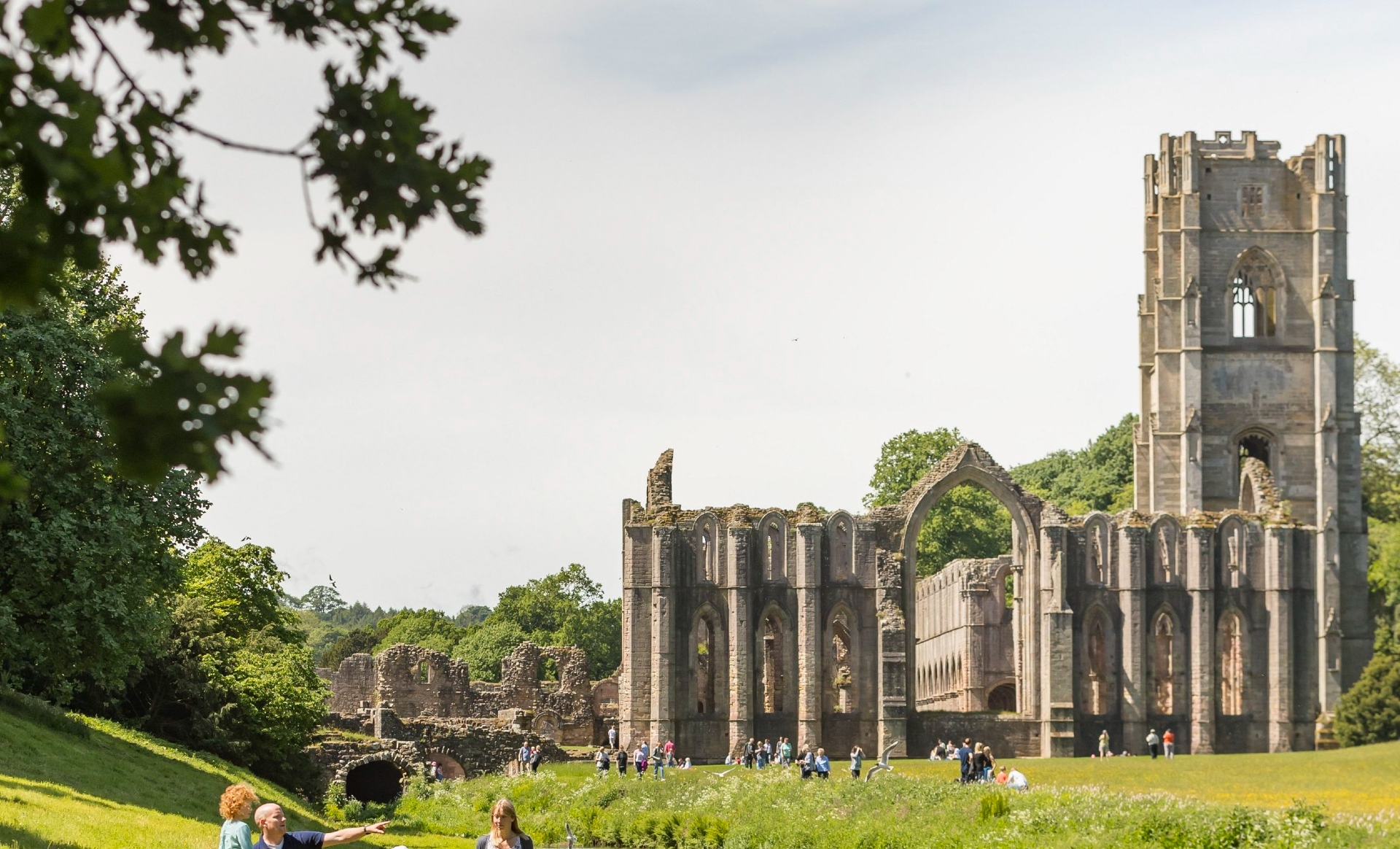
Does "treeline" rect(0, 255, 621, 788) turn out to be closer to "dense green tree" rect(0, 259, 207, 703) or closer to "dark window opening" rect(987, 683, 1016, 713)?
"dense green tree" rect(0, 259, 207, 703)

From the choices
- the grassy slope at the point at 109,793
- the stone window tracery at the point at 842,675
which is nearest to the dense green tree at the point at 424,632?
the stone window tracery at the point at 842,675

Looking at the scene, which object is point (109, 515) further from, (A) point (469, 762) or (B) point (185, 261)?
(A) point (469, 762)

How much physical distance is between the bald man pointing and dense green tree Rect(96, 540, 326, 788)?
27776mm

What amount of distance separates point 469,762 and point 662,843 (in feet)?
69.5

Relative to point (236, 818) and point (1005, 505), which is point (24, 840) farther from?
point (1005, 505)

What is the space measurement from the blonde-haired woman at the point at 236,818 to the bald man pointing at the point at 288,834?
0.42 ft

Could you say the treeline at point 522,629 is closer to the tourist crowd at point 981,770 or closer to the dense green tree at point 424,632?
the dense green tree at point 424,632

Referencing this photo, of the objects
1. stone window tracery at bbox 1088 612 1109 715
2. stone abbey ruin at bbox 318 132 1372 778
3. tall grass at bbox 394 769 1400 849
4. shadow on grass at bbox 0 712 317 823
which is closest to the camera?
tall grass at bbox 394 769 1400 849

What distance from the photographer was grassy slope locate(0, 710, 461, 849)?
1991 centimetres

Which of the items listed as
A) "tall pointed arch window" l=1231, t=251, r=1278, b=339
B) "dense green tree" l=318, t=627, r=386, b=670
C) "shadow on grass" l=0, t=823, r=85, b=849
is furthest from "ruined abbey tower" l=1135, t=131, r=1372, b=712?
"dense green tree" l=318, t=627, r=386, b=670

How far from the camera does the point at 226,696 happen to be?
136 ft

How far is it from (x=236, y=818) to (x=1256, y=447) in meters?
64.3

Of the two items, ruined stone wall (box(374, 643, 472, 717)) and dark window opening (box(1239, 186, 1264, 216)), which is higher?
dark window opening (box(1239, 186, 1264, 216))

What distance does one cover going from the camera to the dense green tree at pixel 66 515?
80.8ft
